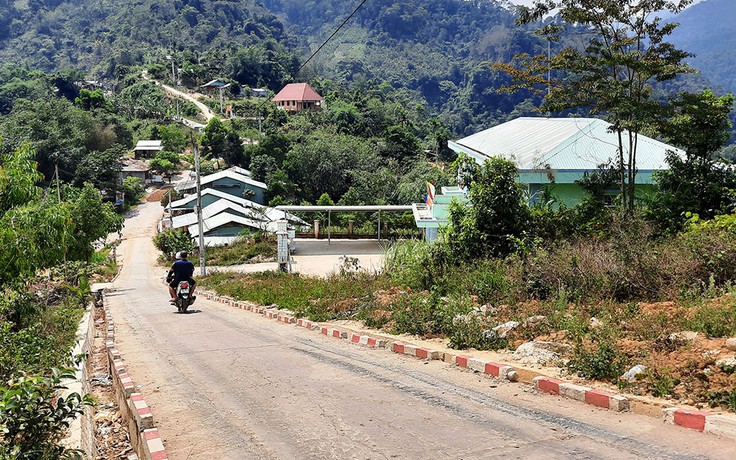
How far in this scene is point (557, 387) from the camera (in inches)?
280

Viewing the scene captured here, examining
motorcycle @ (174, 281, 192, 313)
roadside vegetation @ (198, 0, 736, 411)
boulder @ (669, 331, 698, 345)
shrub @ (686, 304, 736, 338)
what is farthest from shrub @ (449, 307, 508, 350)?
motorcycle @ (174, 281, 192, 313)

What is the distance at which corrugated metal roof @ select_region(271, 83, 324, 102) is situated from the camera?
10731cm

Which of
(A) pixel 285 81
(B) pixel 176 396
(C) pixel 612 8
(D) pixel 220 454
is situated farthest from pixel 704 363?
(A) pixel 285 81

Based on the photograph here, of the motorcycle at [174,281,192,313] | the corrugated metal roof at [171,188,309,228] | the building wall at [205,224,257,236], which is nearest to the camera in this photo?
the motorcycle at [174,281,192,313]

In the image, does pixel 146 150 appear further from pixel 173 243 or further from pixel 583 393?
pixel 583 393

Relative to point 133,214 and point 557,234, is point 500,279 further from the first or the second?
point 133,214

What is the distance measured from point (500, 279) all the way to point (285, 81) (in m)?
120

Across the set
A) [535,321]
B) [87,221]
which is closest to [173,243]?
[87,221]

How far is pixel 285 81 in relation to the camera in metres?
127

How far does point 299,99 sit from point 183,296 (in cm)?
9357

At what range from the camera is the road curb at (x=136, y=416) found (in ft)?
19.8

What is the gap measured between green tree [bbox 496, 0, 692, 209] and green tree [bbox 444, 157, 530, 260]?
2971 millimetres

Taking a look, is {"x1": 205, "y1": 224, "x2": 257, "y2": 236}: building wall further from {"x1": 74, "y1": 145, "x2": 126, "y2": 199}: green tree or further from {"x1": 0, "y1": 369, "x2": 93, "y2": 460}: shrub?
{"x1": 0, "y1": 369, "x2": 93, "y2": 460}: shrub

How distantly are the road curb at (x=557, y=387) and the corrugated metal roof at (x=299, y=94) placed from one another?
98004 millimetres
